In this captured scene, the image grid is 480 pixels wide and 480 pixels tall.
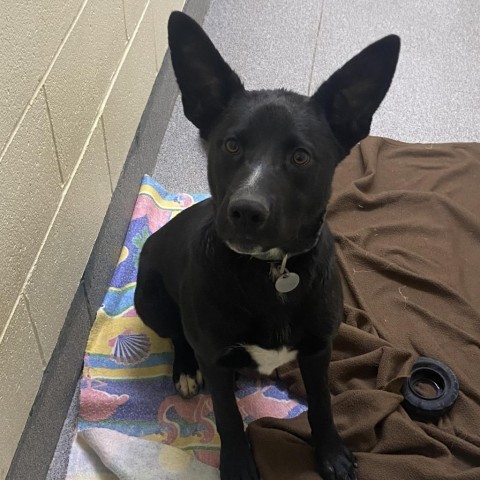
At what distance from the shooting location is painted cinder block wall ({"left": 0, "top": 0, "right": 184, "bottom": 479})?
1.53 metres

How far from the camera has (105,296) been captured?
2.30 m

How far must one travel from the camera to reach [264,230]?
52.4 inches

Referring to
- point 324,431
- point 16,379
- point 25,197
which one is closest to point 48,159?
point 25,197

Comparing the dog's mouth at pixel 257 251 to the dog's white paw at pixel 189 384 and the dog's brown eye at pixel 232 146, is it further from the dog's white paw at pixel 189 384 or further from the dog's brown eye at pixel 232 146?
the dog's white paw at pixel 189 384

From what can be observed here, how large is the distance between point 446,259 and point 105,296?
45.6 inches

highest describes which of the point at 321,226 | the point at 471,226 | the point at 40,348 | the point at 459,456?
the point at 321,226

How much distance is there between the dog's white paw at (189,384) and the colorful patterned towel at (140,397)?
0.08 feet

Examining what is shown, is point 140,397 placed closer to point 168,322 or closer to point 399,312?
point 168,322

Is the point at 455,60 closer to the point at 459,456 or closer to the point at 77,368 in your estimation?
the point at 459,456

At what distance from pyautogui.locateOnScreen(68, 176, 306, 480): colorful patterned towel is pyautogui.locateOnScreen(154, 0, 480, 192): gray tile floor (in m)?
0.73

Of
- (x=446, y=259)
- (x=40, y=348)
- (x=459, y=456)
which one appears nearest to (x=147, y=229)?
(x=40, y=348)

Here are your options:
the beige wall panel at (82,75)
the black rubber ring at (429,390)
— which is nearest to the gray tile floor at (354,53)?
the beige wall panel at (82,75)

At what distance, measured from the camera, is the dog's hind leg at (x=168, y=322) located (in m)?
1.99

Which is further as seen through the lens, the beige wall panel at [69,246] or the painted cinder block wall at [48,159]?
the beige wall panel at [69,246]
